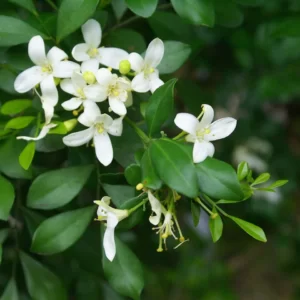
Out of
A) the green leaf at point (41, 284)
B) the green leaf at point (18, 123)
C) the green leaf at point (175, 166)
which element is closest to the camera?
the green leaf at point (175, 166)

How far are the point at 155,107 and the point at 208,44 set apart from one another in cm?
78

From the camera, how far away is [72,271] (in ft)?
3.28

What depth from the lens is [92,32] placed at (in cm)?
65

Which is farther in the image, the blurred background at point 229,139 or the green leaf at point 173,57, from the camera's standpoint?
the blurred background at point 229,139

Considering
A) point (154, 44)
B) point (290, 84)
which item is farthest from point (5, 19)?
point (290, 84)

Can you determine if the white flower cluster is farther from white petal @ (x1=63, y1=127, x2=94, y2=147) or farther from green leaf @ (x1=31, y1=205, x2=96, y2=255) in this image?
green leaf @ (x1=31, y1=205, x2=96, y2=255)

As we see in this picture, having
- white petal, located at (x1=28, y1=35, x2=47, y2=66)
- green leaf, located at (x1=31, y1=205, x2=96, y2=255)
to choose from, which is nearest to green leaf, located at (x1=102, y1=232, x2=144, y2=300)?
green leaf, located at (x1=31, y1=205, x2=96, y2=255)

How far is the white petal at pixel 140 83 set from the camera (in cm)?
60

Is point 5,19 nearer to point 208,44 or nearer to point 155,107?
point 155,107

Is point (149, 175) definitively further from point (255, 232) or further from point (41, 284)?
point (41, 284)

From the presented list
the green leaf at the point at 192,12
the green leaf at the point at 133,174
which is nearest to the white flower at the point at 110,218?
the green leaf at the point at 133,174

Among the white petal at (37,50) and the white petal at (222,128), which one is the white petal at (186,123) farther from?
the white petal at (37,50)

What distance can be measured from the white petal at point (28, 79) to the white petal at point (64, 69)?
2 cm

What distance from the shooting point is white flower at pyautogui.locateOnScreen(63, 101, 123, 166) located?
59 centimetres
